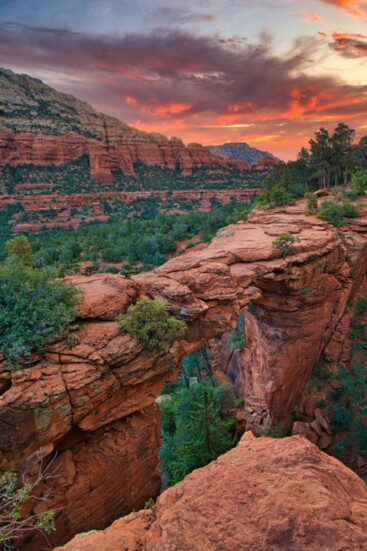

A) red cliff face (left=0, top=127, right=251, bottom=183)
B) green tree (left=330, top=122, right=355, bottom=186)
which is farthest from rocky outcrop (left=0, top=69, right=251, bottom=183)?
green tree (left=330, top=122, right=355, bottom=186)

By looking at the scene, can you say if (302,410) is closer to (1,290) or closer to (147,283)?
(147,283)

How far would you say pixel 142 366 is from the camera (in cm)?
881

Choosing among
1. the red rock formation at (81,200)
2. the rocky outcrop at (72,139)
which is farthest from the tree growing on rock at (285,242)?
the rocky outcrop at (72,139)

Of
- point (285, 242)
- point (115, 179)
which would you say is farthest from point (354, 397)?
point (115, 179)

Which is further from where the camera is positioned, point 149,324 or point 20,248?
point 20,248

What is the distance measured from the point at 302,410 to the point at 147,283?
12.2m

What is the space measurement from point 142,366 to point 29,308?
3.47 meters

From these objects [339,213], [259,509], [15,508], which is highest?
[339,213]

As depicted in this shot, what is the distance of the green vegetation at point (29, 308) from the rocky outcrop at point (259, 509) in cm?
412

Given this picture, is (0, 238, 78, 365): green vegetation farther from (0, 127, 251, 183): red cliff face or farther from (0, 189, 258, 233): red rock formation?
(0, 127, 251, 183): red cliff face

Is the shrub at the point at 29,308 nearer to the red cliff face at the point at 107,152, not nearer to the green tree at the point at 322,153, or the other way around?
the green tree at the point at 322,153

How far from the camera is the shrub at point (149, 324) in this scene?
8688 mm

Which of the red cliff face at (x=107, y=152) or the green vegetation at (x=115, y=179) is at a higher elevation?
the red cliff face at (x=107, y=152)

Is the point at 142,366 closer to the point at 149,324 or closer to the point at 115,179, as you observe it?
the point at 149,324
